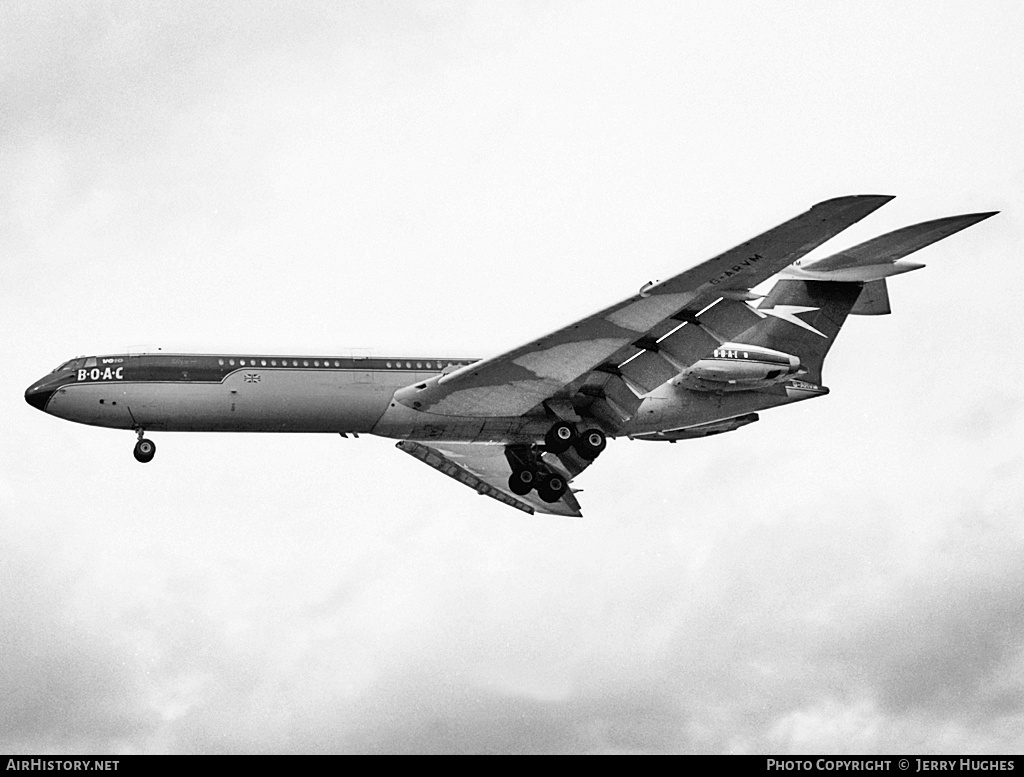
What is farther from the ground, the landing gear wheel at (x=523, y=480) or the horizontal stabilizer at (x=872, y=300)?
the horizontal stabilizer at (x=872, y=300)

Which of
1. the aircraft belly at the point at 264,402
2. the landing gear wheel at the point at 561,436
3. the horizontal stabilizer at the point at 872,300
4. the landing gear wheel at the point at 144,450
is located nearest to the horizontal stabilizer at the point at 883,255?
the horizontal stabilizer at the point at 872,300

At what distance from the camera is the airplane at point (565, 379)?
4000 centimetres

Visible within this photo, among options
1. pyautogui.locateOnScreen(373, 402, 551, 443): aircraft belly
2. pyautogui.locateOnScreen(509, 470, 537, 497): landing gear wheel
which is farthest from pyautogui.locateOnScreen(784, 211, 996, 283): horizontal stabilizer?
pyautogui.locateOnScreen(509, 470, 537, 497): landing gear wheel

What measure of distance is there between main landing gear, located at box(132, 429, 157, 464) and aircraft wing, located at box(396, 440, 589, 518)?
37.3 ft

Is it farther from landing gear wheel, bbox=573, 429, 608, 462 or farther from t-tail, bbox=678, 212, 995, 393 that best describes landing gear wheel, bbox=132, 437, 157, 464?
t-tail, bbox=678, 212, 995, 393

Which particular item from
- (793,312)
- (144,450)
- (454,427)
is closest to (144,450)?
(144,450)

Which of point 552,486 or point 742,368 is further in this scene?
Result: point 552,486

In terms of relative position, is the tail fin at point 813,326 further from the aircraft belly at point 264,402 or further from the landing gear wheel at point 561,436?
Result: the aircraft belly at point 264,402

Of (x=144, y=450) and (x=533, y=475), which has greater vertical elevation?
(x=144, y=450)

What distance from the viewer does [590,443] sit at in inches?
1724

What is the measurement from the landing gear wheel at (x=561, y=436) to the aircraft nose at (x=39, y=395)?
Answer: 13.7m

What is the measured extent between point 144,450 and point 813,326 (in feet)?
65.0

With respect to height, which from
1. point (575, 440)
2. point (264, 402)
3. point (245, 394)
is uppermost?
point (245, 394)

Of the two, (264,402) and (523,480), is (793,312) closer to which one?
(523,480)
